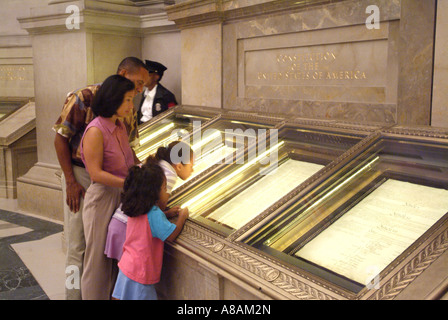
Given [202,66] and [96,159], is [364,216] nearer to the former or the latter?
[96,159]

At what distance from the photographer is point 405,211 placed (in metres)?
2.03

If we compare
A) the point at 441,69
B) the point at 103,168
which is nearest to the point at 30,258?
the point at 103,168

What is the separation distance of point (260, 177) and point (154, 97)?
2.52 m

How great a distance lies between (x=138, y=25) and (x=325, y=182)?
175 inches

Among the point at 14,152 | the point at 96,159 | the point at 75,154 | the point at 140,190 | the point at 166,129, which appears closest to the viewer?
the point at 140,190

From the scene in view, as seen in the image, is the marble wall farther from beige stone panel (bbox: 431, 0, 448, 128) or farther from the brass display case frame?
the brass display case frame

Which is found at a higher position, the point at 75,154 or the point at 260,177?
the point at 75,154

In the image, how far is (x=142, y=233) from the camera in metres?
2.31

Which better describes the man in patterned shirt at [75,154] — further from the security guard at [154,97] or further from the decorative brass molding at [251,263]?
the security guard at [154,97]

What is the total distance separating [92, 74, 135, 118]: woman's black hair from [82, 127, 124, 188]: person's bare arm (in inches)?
5.1

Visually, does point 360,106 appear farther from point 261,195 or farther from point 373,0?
point 261,195

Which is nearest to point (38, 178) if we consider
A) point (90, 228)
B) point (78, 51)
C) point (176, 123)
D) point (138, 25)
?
point (78, 51)

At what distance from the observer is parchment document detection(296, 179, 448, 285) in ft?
5.82

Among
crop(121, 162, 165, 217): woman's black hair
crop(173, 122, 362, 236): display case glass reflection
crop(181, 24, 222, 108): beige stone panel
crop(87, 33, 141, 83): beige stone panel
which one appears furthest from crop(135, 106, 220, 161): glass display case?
crop(87, 33, 141, 83): beige stone panel
